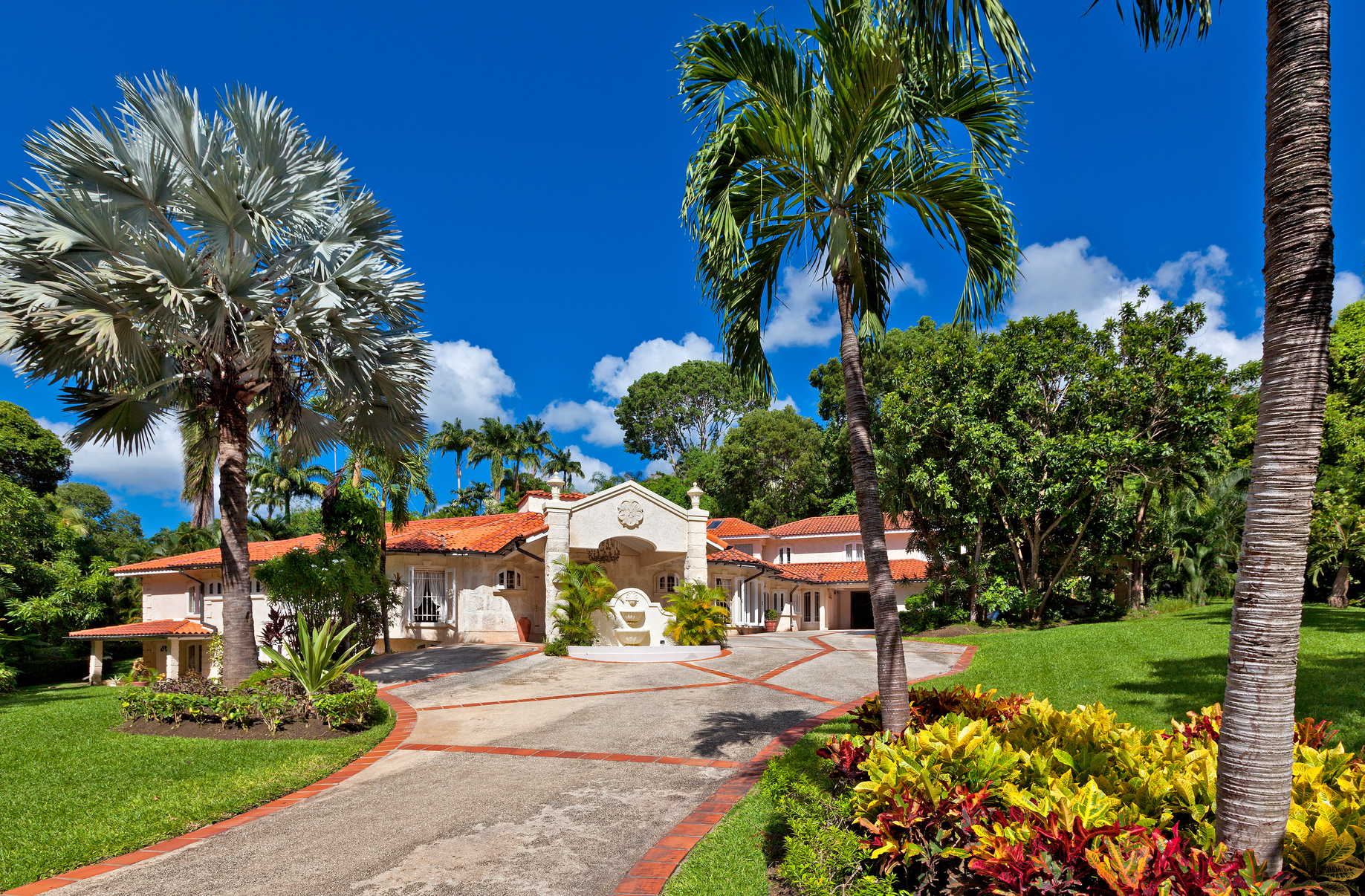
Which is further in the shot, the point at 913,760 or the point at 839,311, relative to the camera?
the point at 839,311

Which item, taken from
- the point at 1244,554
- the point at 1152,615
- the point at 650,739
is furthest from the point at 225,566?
the point at 1152,615

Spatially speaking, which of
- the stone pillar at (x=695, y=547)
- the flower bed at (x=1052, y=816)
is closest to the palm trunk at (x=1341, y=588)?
the stone pillar at (x=695, y=547)

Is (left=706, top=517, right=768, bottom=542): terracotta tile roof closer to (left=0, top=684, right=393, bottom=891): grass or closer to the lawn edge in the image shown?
(left=0, top=684, right=393, bottom=891): grass

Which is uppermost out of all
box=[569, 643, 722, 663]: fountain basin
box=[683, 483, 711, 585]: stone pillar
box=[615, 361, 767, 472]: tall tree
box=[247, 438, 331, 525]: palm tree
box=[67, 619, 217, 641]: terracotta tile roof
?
box=[615, 361, 767, 472]: tall tree

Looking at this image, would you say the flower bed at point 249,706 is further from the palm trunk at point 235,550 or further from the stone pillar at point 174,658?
the stone pillar at point 174,658

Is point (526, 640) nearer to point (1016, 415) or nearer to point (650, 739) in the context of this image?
point (650, 739)

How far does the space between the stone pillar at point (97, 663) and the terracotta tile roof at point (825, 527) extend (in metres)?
29.4

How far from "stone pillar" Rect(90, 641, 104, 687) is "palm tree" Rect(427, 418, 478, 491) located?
19.0m

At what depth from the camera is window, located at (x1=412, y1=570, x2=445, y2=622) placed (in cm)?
2328

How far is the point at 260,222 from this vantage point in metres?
11.5

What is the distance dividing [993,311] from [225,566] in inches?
461

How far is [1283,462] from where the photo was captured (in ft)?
11.3

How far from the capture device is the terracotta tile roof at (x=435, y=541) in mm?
22984

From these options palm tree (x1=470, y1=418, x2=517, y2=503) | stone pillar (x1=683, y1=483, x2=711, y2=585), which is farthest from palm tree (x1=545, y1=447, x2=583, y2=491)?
stone pillar (x1=683, y1=483, x2=711, y2=585)
